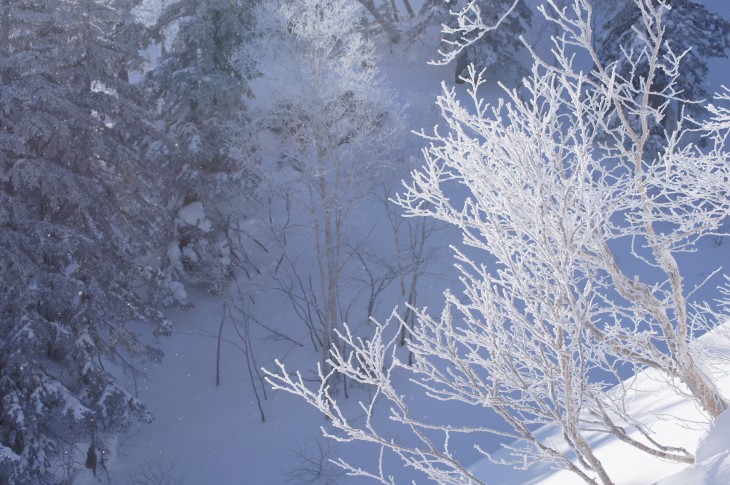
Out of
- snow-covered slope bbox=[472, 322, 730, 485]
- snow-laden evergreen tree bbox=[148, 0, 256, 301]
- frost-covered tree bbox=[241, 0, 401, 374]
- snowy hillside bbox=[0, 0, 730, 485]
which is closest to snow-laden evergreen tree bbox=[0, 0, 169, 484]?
snowy hillside bbox=[0, 0, 730, 485]

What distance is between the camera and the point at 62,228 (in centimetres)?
1187

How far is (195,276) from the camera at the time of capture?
16.8 meters

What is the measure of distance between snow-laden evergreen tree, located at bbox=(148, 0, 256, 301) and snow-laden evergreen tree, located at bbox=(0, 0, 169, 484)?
7.65 feet

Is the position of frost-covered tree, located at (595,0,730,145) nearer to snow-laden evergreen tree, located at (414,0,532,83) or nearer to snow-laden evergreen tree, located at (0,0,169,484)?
snow-laden evergreen tree, located at (414,0,532,83)

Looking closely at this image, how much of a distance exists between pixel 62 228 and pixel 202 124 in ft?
17.2

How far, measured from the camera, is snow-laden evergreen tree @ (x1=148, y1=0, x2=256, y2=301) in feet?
51.2

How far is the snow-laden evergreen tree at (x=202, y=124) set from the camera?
15.6 meters

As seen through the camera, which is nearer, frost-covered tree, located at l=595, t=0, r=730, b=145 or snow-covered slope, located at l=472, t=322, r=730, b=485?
snow-covered slope, located at l=472, t=322, r=730, b=485

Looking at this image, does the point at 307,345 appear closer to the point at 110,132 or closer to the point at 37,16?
the point at 110,132

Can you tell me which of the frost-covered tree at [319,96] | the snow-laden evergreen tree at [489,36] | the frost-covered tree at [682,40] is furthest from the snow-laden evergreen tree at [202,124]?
the frost-covered tree at [682,40]

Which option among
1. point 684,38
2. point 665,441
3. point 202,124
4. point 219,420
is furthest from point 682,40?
point 665,441

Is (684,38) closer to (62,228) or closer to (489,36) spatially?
(489,36)

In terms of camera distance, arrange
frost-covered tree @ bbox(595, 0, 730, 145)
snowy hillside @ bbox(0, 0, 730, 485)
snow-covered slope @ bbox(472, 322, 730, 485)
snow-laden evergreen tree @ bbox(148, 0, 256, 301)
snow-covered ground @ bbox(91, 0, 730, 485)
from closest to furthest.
→ snow-covered slope @ bbox(472, 322, 730, 485) → snowy hillside @ bbox(0, 0, 730, 485) → snow-covered ground @ bbox(91, 0, 730, 485) → snow-laden evergreen tree @ bbox(148, 0, 256, 301) → frost-covered tree @ bbox(595, 0, 730, 145)

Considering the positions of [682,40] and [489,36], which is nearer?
[682,40]
